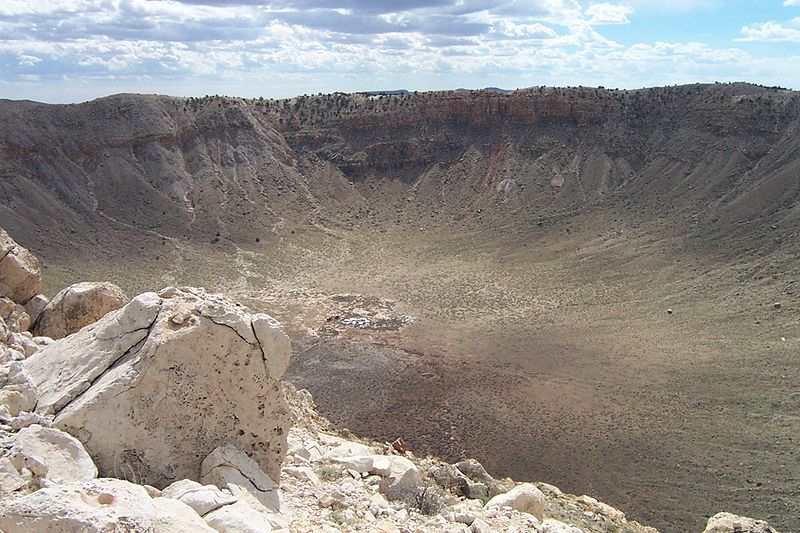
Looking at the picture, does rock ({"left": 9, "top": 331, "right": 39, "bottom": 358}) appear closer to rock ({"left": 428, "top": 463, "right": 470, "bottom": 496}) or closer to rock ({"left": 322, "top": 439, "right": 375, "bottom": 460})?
rock ({"left": 322, "top": 439, "right": 375, "bottom": 460})

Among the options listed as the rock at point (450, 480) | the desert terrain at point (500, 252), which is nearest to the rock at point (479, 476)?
the rock at point (450, 480)

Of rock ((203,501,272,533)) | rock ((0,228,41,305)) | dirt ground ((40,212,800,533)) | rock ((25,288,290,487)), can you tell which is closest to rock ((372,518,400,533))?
rock ((203,501,272,533))

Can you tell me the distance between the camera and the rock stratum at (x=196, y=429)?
921cm

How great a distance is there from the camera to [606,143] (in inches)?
2530

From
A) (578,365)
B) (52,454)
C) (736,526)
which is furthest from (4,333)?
(578,365)

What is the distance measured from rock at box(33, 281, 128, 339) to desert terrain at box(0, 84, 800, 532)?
14372 millimetres

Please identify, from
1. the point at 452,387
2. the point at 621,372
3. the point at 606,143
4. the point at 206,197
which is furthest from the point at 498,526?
the point at 606,143

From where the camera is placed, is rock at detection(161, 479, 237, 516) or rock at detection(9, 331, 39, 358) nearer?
rock at detection(161, 479, 237, 516)

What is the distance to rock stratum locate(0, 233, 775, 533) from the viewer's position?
921 centimetres

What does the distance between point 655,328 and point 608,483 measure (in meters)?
16.1

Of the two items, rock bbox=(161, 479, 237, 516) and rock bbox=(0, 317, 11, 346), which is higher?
rock bbox=(0, 317, 11, 346)

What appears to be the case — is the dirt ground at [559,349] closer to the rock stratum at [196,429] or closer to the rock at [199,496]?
the rock stratum at [196,429]

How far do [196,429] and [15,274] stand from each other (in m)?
9.65

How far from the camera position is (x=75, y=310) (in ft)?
55.8
